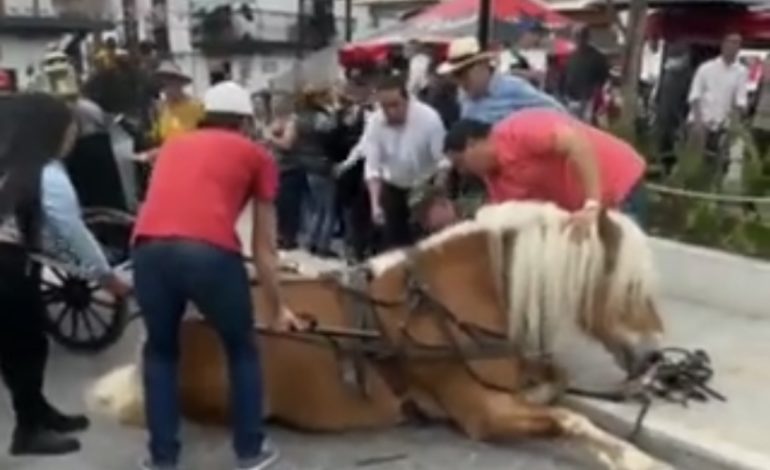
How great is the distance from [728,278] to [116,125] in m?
5.29

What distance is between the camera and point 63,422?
6.12m

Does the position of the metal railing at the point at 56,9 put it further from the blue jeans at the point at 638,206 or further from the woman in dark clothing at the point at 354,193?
the blue jeans at the point at 638,206

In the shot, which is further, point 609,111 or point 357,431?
point 609,111

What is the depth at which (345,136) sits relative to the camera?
35.8 ft

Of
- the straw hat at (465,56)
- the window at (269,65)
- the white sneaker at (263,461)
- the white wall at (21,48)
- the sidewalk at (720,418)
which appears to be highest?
the straw hat at (465,56)

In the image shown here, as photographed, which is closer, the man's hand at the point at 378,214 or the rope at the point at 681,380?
the rope at the point at 681,380

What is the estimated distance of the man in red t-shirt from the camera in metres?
5.88

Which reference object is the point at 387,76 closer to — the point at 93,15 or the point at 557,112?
the point at 557,112

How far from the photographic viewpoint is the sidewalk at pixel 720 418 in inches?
217

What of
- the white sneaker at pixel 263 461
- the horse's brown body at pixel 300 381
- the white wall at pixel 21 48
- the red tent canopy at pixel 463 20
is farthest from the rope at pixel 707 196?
the white wall at pixel 21 48

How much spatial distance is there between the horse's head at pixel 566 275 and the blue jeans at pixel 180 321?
1.14 m

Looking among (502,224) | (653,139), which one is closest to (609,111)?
(653,139)

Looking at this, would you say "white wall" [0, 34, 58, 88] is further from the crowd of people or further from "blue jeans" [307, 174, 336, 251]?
the crowd of people

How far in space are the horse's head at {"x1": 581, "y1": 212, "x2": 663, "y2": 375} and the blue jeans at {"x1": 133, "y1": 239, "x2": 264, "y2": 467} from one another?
1.45 metres
